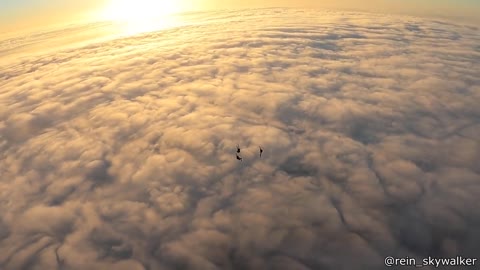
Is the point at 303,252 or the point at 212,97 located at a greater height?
the point at 212,97

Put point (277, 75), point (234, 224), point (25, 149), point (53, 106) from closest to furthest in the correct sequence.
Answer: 1. point (234, 224)
2. point (25, 149)
3. point (53, 106)
4. point (277, 75)

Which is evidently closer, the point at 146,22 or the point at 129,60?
the point at 129,60

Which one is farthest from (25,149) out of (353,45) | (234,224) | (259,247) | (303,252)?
(353,45)

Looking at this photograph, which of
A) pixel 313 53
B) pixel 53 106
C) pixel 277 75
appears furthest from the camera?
pixel 313 53

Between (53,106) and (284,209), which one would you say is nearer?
(284,209)

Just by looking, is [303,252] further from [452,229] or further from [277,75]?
[277,75]

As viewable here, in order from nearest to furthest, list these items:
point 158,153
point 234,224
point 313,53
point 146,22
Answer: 1. point 234,224
2. point 158,153
3. point 313,53
4. point 146,22

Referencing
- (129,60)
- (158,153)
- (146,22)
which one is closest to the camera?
(158,153)

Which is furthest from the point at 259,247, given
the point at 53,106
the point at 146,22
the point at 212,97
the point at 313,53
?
the point at 146,22

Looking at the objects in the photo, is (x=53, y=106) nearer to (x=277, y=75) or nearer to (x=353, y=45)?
(x=277, y=75)
